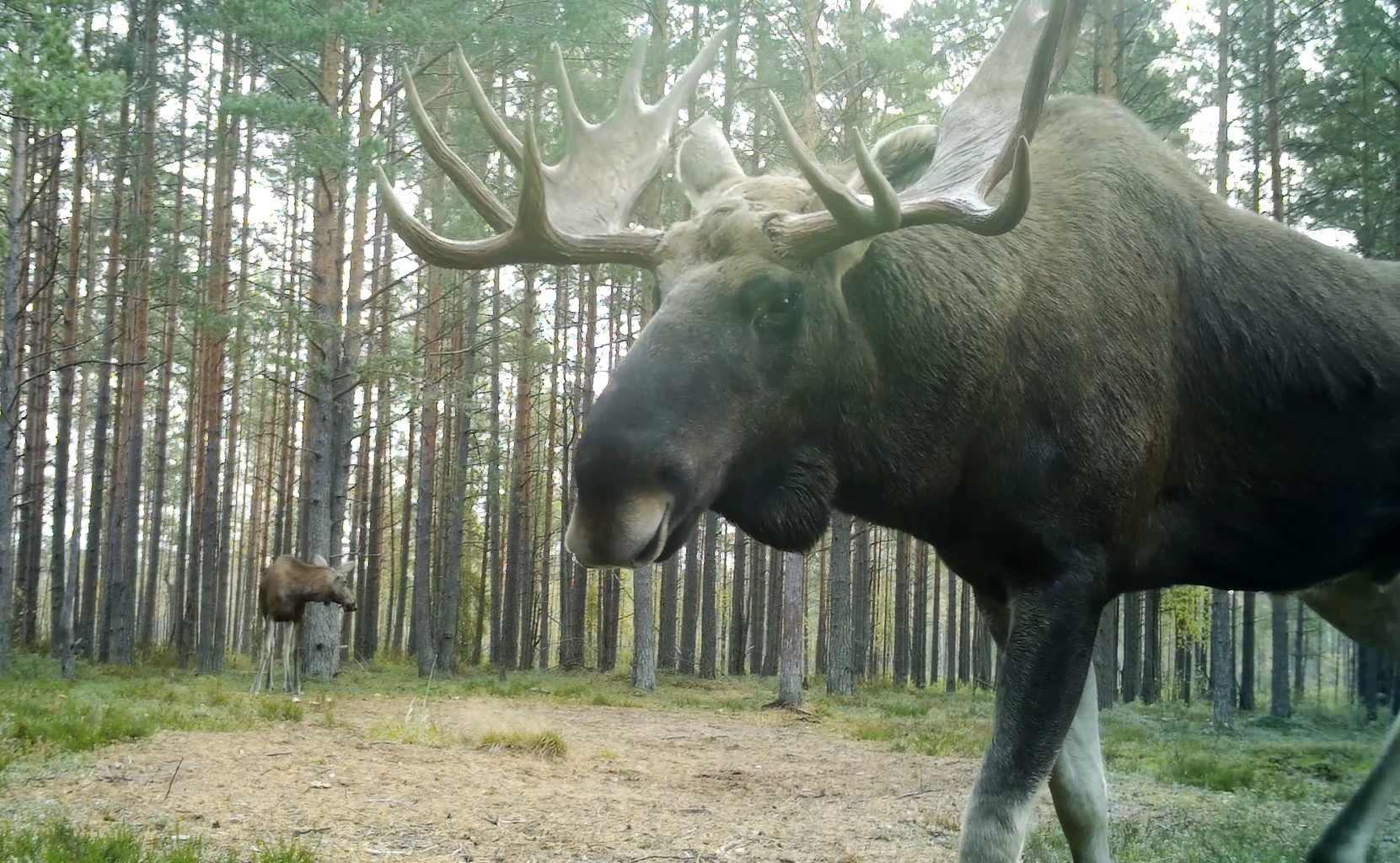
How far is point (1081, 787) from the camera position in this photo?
325 cm

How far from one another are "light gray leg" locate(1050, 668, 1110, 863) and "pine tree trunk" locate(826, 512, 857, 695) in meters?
13.9

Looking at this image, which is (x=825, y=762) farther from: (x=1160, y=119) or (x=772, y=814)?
(x=1160, y=119)

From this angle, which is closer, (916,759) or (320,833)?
(320,833)

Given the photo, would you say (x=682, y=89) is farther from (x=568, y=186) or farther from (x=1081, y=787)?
(x=1081, y=787)

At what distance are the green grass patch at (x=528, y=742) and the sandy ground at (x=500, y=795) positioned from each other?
135mm

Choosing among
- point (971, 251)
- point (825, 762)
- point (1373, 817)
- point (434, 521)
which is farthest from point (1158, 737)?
point (434, 521)

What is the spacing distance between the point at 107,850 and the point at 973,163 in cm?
424

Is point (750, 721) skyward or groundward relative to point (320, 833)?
groundward

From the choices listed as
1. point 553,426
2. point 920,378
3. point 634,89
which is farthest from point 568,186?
point 553,426

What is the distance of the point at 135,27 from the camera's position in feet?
60.2

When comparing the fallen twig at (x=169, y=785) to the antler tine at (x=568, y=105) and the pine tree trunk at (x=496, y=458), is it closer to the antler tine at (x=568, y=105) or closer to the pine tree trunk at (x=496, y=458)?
the antler tine at (x=568, y=105)

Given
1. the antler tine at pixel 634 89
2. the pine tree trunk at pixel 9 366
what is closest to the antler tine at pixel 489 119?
the antler tine at pixel 634 89

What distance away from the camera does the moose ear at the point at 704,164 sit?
3.74 metres

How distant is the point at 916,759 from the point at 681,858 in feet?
18.8
